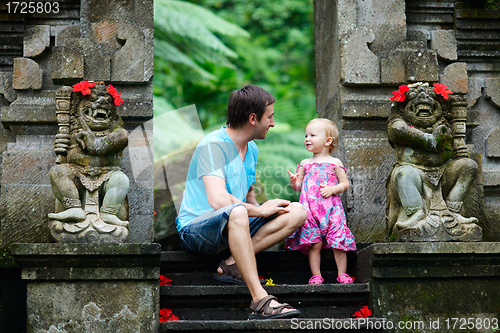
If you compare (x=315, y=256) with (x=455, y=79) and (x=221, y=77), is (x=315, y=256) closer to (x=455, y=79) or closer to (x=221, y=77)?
(x=455, y=79)

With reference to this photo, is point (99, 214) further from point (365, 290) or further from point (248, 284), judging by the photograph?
point (365, 290)

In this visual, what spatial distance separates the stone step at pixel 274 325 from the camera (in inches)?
115

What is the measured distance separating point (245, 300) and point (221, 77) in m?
7.68

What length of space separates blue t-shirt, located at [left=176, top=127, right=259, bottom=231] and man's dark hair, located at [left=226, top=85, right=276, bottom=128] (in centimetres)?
18

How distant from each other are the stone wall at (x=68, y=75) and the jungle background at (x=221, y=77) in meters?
1.84

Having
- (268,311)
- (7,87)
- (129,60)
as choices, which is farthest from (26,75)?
(268,311)

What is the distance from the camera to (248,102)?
11.7ft

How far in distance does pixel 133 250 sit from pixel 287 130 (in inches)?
279

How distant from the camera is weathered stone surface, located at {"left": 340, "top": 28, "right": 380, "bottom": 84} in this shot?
445 cm

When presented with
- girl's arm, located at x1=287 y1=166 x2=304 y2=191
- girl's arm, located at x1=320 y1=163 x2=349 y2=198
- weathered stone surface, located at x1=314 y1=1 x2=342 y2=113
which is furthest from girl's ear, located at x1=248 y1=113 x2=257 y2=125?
weathered stone surface, located at x1=314 y1=1 x2=342 y2=113

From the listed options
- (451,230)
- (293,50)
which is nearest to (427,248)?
(451,230)

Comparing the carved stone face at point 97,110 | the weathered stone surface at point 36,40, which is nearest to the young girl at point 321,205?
the carved stone face at point 97,110

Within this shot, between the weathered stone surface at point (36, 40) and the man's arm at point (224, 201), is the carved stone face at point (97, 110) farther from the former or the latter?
the weathered stone surface at point (36, 40)

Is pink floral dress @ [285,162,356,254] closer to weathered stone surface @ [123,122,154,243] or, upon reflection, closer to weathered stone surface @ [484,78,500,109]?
weathered stone surface @ [123,122,154,243]
